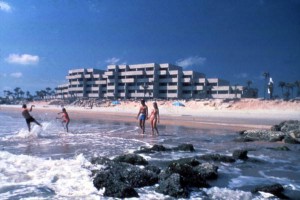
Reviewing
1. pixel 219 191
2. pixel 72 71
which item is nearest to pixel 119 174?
pixel 219 191

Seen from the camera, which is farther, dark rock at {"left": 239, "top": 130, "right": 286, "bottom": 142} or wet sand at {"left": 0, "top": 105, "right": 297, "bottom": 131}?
wet sand at {"left": 0, "top": 105, "right": 297, "bottom": 131}

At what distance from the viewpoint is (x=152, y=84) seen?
3435 inches

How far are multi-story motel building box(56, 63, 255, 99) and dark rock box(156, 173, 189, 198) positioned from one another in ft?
238

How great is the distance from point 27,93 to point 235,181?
143 metres

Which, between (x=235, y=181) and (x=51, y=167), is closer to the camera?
(x=235, y=181)

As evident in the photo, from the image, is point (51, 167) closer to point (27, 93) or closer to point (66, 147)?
point (66, 147)

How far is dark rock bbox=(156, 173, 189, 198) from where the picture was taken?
18.4ft

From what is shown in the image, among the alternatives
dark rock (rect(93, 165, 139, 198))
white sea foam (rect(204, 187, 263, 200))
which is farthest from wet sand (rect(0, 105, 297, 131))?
dark rock (rect(93, 165, 139, 198))

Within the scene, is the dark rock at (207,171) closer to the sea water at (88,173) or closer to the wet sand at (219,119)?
the sea water at (88,173)

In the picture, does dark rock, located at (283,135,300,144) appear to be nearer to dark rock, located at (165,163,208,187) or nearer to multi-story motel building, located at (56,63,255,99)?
dark rock, located at (165,163,208,187)

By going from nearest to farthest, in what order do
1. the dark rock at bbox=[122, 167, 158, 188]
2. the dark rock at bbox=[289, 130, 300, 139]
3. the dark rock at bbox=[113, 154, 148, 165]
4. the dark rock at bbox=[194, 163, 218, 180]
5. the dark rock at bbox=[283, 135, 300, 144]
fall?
the dark rock at bbox=[122, 167, 158, 188] < the dark rock at bbox=[194, 163, 218, 180] < the dark rock at bbox=[113, 154, 148, 165] < the dark rock at bbox=[283, 135, 300, 144] < the dark rock at bbox=[289, 130, 300, 139]

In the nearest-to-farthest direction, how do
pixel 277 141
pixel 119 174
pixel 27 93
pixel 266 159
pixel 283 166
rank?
pixel 119 174 → pixel 283 166 → pixel 266 159 → pixel 277 141 → pixel 27 93

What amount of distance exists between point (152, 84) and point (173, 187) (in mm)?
81735

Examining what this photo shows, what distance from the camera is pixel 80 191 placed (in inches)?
228
